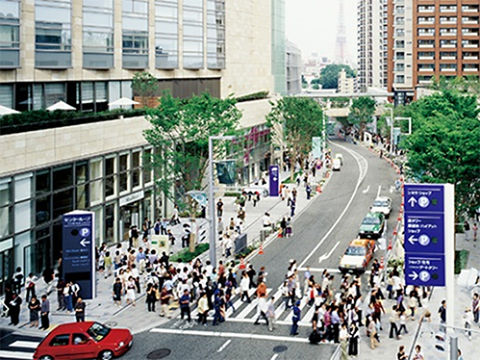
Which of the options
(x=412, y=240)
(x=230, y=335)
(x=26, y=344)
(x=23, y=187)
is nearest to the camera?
(x=412, y=240)

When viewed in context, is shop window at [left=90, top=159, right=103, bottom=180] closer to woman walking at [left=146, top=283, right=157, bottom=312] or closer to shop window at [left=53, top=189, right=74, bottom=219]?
shop window at [left=53, top=189, right=74, bottom=219]

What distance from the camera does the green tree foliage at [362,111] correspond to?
121 meters

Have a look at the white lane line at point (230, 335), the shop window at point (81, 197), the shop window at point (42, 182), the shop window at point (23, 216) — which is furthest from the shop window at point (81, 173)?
the white lane line at point (230, 335)

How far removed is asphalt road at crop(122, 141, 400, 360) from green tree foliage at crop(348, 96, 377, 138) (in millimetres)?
45264

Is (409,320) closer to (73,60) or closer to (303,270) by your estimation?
(303,270)

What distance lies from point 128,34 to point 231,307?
2826cm

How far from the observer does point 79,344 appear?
76.9 feet

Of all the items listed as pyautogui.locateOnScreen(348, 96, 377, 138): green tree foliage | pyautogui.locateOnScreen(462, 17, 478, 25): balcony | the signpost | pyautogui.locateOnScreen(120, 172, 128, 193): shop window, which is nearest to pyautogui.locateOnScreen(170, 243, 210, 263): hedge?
pyautogui.locateOnScreen(120, 172, 128, 193): shop window

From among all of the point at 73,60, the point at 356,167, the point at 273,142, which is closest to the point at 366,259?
the point at 73,60

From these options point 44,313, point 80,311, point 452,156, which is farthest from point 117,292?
point 452,156

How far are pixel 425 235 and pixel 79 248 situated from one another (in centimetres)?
1513

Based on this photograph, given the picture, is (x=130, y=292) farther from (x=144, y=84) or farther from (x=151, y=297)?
(x=144, y=84)

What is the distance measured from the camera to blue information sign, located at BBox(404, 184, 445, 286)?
20.6m

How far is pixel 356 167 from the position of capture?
83.7 metres
